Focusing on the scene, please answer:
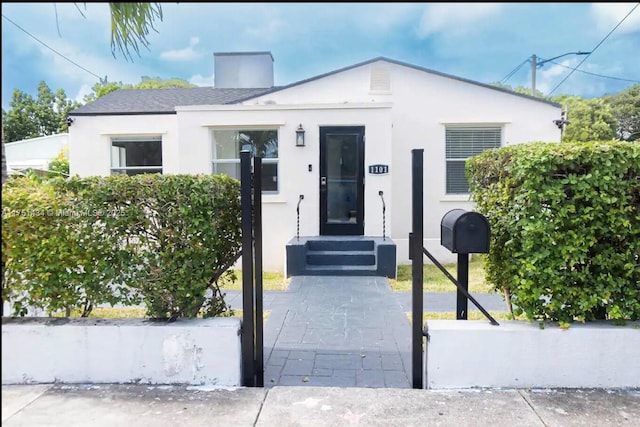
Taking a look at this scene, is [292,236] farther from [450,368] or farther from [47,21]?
[47,21]

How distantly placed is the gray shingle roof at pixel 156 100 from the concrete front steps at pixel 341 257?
14.2ft

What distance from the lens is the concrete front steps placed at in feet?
25.8

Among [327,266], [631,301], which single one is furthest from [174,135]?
[631,301]

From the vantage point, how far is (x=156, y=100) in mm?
11961

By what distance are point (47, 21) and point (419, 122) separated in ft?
27.9

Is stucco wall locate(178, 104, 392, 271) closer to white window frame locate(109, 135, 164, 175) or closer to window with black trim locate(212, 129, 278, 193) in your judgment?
window with black trim locate(212, 129, 278, 193)

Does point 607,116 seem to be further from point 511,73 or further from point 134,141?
point 511,73

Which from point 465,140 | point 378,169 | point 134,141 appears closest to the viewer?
point 378,169

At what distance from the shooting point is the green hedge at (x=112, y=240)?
133 inches

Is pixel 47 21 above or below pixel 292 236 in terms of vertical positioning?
above

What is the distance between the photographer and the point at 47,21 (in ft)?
9.29

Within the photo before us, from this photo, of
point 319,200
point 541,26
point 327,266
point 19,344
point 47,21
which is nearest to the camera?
point 47,21

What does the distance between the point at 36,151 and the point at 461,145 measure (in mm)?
11606

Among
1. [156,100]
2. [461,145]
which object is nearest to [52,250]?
[461,145]
